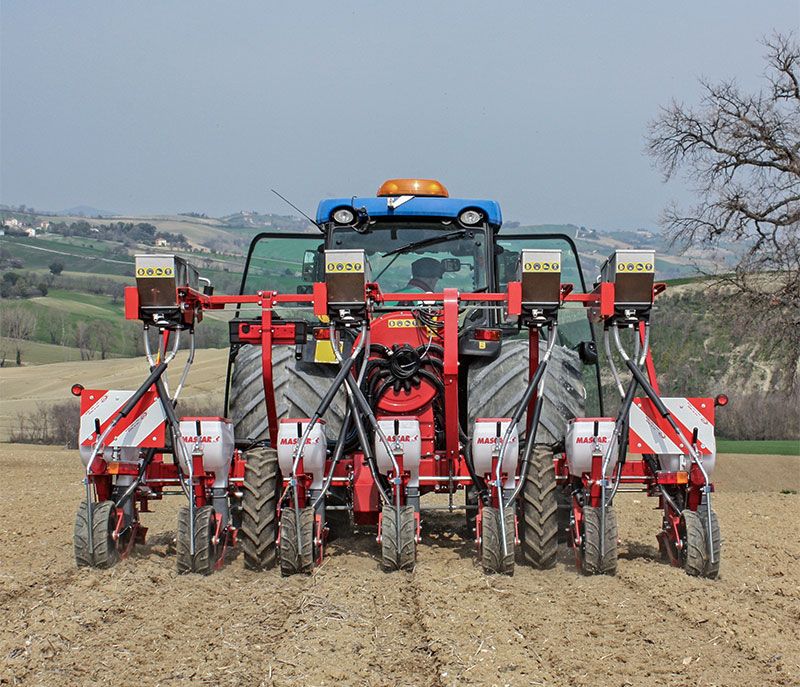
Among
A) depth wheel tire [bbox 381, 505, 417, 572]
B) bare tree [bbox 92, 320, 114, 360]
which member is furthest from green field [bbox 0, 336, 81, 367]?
depth wheel tire [bbox 381, 505, 417, 572]

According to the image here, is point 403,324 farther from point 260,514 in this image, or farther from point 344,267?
point 260,514

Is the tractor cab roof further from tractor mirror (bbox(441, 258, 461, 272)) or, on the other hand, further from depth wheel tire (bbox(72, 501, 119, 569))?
depth wheel tire (bbox(72, 501, 119, 569))

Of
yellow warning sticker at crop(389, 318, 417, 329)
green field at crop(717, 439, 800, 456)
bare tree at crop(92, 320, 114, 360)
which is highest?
yellow warning sticker at crop(389, 318, 417, 329)

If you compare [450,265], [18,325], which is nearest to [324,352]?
[450,265]

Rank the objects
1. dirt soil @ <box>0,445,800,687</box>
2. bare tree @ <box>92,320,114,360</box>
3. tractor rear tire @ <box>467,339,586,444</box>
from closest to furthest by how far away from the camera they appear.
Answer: dirt soil @ <box>0,445,800,687</box> < tractor rear tire @ <box>467,339,586,444</box> < bare tree @ <box>92,320,114,360</box>

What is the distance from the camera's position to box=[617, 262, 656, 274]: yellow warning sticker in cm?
650

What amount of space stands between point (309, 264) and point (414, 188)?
1.06 m

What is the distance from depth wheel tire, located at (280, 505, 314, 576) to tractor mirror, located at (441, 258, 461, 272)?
2.56m

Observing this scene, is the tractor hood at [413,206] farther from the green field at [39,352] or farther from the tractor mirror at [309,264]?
the green field at [39,352]

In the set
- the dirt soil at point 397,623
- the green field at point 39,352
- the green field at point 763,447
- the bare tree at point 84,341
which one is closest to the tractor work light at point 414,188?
the dirt soil at point 397,623

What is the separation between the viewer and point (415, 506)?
650 centimetres

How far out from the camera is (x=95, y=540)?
20.5ft

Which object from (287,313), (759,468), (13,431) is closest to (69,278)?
(13,431)

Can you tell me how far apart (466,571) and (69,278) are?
5279 cm
